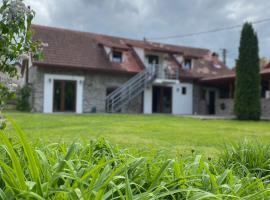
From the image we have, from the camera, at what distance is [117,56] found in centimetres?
2247

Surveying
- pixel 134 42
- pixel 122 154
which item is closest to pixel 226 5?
pixel 134 42

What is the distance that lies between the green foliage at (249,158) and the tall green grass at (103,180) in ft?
2.93

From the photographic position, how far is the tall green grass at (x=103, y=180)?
152 centimetres

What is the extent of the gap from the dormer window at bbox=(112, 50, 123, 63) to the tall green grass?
20099 mm

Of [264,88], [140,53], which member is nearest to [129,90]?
[140,53]

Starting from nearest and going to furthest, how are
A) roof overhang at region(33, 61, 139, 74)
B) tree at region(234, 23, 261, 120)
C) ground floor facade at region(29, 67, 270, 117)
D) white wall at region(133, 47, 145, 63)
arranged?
tree at region(234, 23, 261, 120), roof overhang at region(33, 61, 139, 74), ground floor facade at region(29, 67, 270, 117), white wall at region(133, 47, 145, 63)

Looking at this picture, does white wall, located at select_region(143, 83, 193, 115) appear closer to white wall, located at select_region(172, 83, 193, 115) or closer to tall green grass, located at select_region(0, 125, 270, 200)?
white wall, located at select_region(172, 83, 193, 115)

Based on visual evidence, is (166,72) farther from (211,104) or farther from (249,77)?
(249,77)

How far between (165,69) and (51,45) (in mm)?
7606

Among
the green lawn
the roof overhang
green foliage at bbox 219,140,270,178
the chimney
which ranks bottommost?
the green lawn

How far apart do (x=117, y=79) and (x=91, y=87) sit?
1.86 metres

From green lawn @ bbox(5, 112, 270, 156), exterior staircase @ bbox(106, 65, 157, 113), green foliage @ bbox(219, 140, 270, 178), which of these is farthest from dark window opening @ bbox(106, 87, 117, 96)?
green foliage @ bbox(219, 140, 270, 178)

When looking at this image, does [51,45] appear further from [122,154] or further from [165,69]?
[122,154]

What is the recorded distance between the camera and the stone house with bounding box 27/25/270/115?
1992 cm
